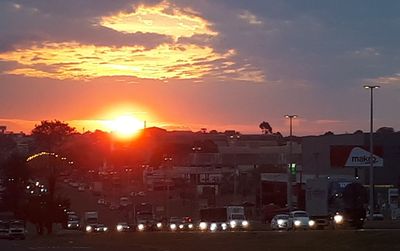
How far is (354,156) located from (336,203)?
5588 centimetres

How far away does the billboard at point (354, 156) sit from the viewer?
11569 cm

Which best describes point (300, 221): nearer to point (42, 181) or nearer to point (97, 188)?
→ point (42, 181)

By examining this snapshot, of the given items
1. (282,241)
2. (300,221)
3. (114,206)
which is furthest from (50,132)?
(282,241)

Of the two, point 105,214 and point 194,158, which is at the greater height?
point 194,158

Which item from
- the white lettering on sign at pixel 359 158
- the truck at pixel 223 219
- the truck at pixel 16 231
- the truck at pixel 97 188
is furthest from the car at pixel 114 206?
the truck at pixel 16 231

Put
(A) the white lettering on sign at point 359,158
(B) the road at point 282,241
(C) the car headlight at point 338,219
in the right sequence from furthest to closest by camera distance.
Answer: (A) the white lettering on sign at point 359,158, (C) the car headlight at point 338,219, (B) the road at point 282,241

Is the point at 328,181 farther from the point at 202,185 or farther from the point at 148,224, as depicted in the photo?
the point at 202,185

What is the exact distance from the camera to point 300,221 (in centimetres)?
6512

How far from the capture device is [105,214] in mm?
124500

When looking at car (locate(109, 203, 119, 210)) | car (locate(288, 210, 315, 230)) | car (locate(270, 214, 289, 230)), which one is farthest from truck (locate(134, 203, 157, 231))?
car (locate(288, 210, 315, 230))

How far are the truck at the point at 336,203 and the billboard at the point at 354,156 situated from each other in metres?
48.4

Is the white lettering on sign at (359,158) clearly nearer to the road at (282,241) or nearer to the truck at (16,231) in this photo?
the truck at (16,231)

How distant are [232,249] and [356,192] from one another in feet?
70.3

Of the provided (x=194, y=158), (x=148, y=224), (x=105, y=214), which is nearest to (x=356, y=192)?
(x=148, y=224)
